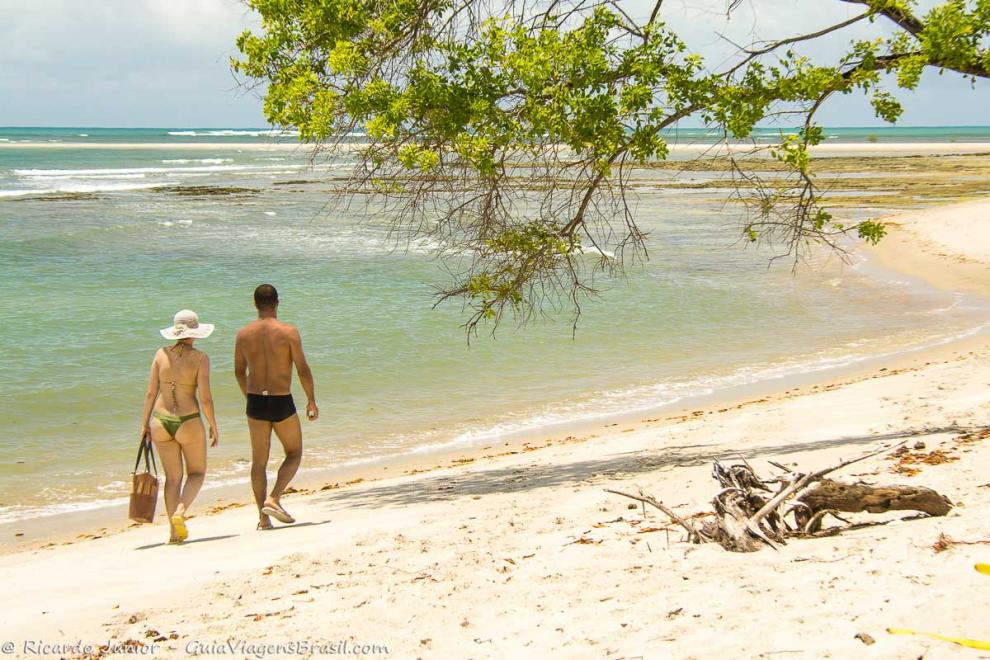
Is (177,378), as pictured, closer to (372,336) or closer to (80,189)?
(372,336)

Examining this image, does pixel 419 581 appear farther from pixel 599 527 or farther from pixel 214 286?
pixel 214 286

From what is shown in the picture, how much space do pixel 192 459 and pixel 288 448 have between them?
0.63m

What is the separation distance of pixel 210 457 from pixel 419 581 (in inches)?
209

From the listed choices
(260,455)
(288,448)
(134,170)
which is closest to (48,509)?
(260,455)

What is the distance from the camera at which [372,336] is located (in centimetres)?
1595

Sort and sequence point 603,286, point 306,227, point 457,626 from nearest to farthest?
point 457,626 < point 603,286 < point 306,227

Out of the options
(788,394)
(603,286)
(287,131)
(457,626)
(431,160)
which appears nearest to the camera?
(457,626)

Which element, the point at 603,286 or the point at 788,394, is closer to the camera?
the point at 788,394

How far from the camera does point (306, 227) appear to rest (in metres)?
33.2

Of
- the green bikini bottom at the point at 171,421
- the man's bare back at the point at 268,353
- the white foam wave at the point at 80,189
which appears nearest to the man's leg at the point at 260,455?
the man's bare back at the point at 268,353

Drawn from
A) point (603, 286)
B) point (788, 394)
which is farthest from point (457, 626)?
point (603, 286)

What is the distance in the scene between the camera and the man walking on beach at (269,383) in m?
6.82

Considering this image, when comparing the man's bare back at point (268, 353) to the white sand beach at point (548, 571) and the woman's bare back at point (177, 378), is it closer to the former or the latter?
the woman's bare back at point (177, 378)

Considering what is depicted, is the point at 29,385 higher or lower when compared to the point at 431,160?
lower
